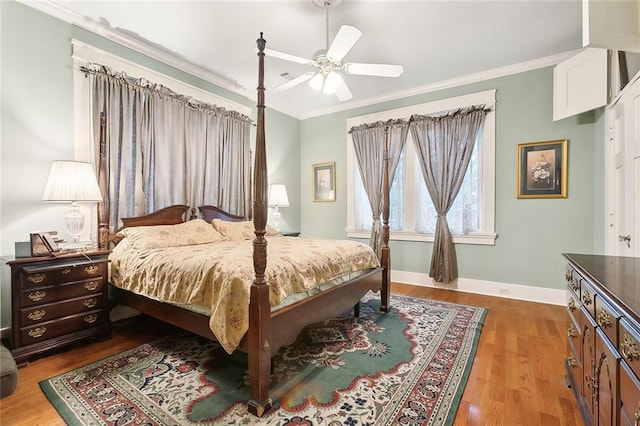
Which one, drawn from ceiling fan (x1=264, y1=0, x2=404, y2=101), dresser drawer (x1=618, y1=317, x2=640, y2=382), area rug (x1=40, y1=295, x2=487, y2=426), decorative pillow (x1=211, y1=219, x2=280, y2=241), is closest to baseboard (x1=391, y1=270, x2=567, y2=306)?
area rug (x1=40, y1=295, x2=487, y2=426)

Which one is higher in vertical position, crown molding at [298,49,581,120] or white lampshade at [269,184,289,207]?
crown molding at [298,49,581,120]

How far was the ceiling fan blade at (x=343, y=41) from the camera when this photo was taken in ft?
6.87

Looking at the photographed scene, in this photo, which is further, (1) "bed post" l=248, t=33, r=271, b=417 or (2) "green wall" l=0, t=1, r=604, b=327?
(2) "green wall" l=0, t=1, r=604, b=327

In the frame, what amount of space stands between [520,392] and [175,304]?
2.41 metres

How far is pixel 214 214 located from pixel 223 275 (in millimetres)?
2241

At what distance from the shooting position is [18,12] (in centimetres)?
245

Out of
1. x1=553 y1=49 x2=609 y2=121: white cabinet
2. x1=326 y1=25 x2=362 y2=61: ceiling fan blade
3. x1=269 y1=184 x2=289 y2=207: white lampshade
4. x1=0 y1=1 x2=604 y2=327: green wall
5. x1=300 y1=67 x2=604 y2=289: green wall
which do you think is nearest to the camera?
x1=326 y1=25 x2=362 y2=61: ceiling fan blade

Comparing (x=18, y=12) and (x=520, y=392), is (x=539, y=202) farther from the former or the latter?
(x=18, y=12)

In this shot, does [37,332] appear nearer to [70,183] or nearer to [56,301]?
[56,301]

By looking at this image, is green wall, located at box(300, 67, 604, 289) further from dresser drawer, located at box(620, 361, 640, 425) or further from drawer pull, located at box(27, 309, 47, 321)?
drawer pull, located at box(27, 309, 47, 321)

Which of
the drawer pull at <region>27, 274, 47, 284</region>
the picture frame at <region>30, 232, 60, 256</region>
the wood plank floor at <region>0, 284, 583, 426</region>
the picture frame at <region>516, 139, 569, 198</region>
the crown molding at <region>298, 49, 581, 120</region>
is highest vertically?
the crown molding at <region>298, 49, 581, 120</region>

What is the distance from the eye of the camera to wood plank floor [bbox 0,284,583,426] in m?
1.63

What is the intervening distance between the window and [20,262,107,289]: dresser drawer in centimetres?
358

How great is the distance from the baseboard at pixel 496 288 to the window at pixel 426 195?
0.57 meters
